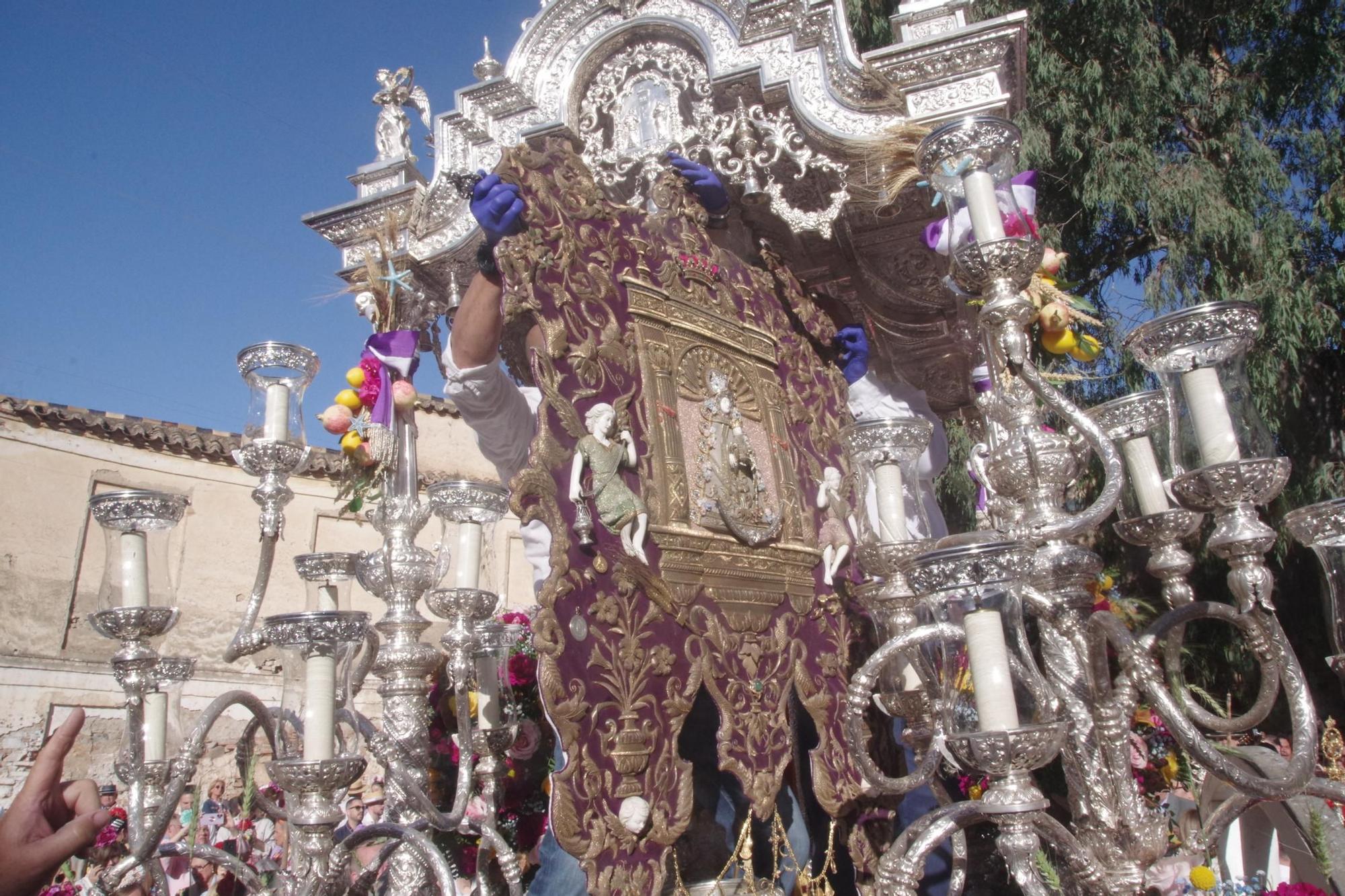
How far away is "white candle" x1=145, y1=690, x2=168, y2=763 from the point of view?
2.65 metres

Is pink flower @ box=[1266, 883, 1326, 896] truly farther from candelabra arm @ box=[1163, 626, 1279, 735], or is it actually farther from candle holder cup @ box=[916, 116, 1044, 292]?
candle holder cup @ box=[916, 116, 1044, 292]

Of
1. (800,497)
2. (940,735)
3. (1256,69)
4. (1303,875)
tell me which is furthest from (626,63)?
(1256,69)

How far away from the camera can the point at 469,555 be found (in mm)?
3186

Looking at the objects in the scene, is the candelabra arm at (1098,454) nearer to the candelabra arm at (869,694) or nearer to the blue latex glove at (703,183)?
the candelabra arm at (869,694)

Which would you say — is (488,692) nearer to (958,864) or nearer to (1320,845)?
(958,864)

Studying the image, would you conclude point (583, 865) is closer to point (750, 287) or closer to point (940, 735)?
point (940, 735)

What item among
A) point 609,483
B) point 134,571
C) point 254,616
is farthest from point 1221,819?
point 134,571

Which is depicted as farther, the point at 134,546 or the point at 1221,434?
the point at 134,546

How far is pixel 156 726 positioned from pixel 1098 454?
2.67m

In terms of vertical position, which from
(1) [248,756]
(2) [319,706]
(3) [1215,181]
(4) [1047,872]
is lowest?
(4) [1047,872]

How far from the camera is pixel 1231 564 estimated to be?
2.16 m

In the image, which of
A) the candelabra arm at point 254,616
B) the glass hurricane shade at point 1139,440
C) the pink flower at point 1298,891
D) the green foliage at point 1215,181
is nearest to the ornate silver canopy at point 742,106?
the glass hurricane shade at point 1139,440

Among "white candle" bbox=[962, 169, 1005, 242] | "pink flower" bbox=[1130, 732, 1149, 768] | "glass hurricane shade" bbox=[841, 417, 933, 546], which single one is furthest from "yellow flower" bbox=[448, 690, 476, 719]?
"pink flower" bbox=[1130, 732, 1149, 768]

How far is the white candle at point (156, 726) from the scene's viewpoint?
104 inches
